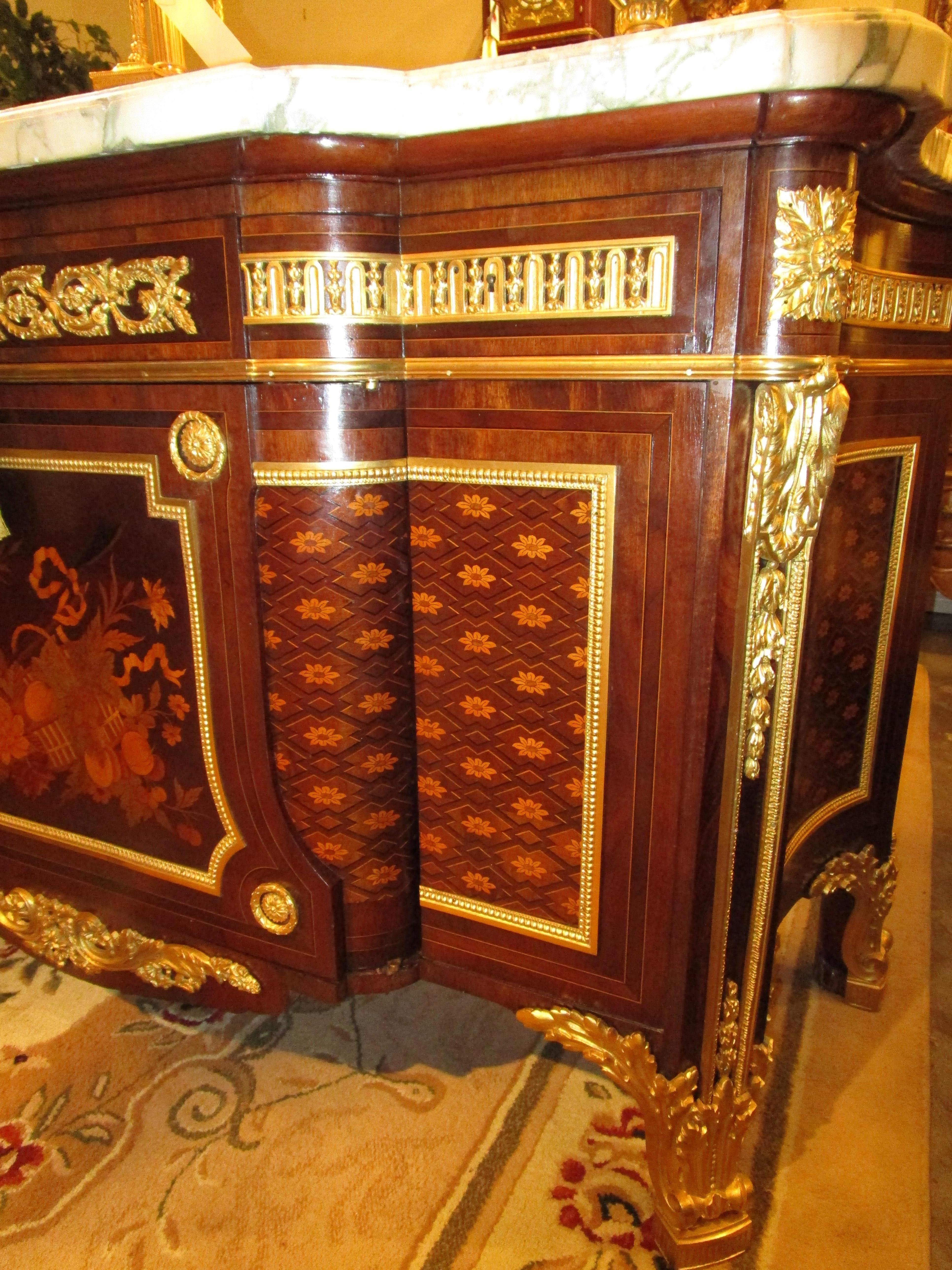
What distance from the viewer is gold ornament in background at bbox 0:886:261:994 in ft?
2.60

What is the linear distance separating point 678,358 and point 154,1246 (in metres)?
0.77

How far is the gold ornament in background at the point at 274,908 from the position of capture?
723 millimetres

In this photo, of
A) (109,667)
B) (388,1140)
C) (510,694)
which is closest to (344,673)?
(510,694)

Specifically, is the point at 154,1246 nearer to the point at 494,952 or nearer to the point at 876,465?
the point at 494,952

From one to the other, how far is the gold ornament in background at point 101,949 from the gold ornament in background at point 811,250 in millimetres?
671

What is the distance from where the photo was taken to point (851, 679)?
0.85 m

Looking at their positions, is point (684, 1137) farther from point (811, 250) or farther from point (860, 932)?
Result: point (811, 250)

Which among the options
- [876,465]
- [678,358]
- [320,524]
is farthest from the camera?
[876,465]

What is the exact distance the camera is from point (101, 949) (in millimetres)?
855

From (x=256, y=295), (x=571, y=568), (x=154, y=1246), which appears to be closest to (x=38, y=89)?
(x=256, y=295)

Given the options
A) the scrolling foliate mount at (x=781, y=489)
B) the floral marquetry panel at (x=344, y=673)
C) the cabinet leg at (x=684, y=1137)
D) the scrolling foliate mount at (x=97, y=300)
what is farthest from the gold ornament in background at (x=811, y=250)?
the cabinet leg at (x=684, y=1137)

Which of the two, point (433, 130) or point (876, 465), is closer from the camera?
point (433, 130)

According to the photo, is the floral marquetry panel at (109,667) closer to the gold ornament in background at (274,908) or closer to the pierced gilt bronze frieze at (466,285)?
the gold ornament in background at (274,908)

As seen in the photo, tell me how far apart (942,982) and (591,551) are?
0.79 m
